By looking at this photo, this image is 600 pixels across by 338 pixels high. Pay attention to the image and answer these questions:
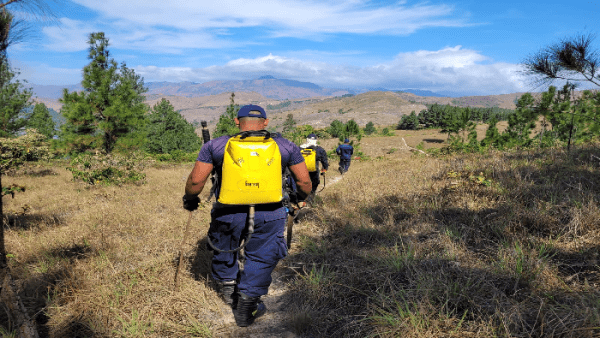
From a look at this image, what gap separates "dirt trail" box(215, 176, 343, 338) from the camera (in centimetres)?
→ 272

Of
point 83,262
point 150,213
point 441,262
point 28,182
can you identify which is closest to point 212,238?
point 83,262

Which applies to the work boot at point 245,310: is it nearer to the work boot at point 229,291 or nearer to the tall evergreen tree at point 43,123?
the work boot at point 229,291

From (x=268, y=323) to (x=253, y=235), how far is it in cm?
89

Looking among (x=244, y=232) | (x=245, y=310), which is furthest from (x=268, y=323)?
(x=244, y=232)

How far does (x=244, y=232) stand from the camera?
291 centimetres

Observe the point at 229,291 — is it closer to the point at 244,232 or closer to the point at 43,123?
the point at 244,232

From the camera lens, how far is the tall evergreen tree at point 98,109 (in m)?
15.3

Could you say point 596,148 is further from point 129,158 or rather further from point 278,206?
point 129,158

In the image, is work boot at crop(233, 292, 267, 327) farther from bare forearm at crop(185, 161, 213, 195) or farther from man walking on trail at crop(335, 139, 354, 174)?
man walking on trail at crop(335, 139, 354, 174)

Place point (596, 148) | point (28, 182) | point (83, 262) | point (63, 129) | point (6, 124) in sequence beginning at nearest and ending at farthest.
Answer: point (83, 262), point (596, 148), point (28, 182), point (63, 129), point (6, 124)

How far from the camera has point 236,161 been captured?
2.61 metres

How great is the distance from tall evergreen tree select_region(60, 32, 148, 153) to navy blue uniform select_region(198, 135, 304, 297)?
51.7ft

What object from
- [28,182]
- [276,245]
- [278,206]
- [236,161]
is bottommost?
[28,182]

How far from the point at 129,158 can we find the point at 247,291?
10.9m
